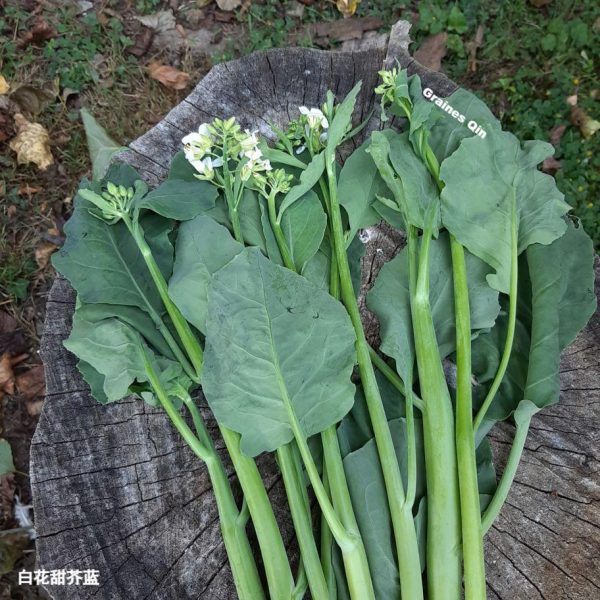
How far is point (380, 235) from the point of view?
4.93 feet

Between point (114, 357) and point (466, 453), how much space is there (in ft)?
2.31

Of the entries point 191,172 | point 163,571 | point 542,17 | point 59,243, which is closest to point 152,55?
point 59,243

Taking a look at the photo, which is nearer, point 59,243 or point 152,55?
point 59,243

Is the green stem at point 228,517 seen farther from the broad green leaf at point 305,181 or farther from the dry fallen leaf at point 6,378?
the dry fallen leaf at point 6,378

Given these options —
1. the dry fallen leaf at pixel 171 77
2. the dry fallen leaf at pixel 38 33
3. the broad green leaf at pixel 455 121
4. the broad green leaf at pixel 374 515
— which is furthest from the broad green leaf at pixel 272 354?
the dry fallen leaf at pixel 38 33

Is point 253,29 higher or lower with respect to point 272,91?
higher

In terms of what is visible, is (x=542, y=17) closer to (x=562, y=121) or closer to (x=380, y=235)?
(x=562, y=121)

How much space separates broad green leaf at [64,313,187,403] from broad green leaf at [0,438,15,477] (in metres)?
0.89

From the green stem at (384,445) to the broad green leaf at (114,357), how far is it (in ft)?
1.20

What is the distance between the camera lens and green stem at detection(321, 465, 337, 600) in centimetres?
119

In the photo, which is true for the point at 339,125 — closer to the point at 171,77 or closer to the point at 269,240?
the point at 269,240

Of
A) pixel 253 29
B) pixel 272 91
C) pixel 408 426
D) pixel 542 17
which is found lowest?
pixel 408 426

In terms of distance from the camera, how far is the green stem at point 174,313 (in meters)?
1.19

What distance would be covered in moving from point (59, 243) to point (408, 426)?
1.44 meters
